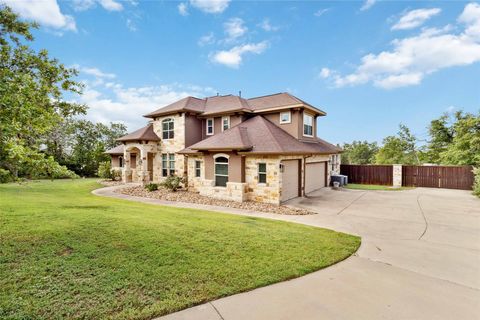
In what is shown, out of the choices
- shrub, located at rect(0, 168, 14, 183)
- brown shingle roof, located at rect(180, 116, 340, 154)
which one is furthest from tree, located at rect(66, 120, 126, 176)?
shrub, located at rect(0, 168, 14, 183)

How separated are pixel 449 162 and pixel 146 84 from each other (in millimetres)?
30490

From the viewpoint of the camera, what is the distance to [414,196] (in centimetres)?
1473

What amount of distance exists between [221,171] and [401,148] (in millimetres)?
29949

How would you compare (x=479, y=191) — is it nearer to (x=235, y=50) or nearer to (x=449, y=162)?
(x=449, y=162)

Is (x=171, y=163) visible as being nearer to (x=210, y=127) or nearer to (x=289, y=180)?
(x=210, y=127)

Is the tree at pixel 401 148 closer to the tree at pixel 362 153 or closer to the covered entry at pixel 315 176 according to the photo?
the tree at pixel 362 153

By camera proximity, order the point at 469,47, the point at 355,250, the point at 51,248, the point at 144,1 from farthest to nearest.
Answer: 1. the point at 469,47
2. the point at 144,1
3. the point at 355,250
4. the point at 51,248

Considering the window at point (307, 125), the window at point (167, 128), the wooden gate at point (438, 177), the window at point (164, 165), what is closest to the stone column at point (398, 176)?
the wooden gate at point (438, 177)

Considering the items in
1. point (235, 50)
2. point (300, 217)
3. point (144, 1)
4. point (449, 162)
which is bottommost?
point (300, 217)

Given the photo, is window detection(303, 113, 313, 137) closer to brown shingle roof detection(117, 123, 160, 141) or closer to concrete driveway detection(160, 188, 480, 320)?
concrete driveway detection(160, 188, 480, 320)

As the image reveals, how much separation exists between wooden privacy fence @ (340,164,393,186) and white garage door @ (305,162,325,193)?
4.92m

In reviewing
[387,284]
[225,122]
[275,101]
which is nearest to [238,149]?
[225,122]

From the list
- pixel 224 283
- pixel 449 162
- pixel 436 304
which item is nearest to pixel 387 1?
pixel 436 304

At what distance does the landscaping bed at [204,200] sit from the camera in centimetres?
1108
